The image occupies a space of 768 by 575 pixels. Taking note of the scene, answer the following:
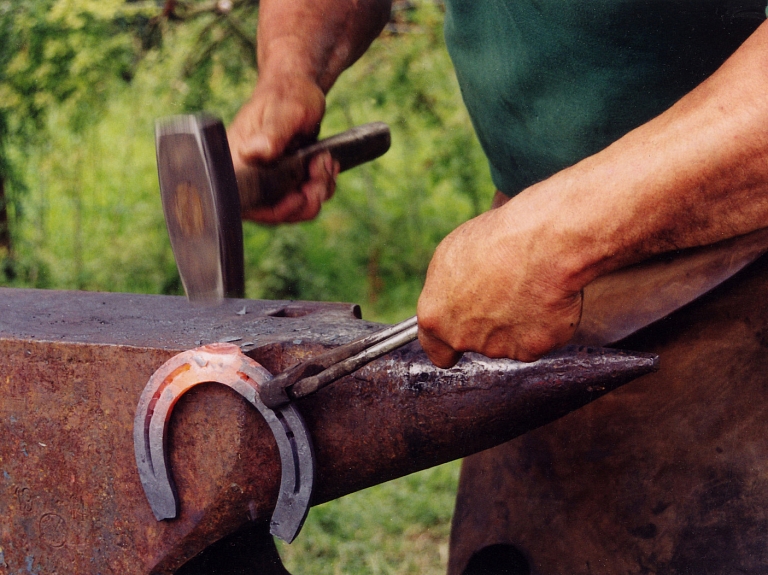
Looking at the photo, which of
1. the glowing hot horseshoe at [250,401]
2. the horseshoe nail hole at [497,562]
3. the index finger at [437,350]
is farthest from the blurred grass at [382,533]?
the index finger at [437,350]

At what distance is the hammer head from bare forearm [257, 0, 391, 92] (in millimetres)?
412

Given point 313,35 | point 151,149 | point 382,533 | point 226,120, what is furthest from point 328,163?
point 151,149

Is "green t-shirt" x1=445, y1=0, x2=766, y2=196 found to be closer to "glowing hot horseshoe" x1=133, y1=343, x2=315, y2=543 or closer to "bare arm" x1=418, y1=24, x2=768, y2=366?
"bare arm" x1=418, y1=24, x2=768, y2=366

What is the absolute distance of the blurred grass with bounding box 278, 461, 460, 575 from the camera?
9.06 ft

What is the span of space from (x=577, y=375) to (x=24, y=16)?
3.54 meters

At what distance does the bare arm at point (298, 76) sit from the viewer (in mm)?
1609

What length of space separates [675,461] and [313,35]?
3.78ft

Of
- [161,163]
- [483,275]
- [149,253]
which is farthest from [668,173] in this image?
[149,253]

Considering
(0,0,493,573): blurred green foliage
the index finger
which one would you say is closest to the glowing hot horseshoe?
the index finger

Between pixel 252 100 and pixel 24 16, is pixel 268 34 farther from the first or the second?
pixel 24 16

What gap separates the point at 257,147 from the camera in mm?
1584

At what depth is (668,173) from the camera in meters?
0.91

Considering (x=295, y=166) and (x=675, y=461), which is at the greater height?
(x=295, y=166)

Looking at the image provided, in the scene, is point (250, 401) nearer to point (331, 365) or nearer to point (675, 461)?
point (331, 365)
